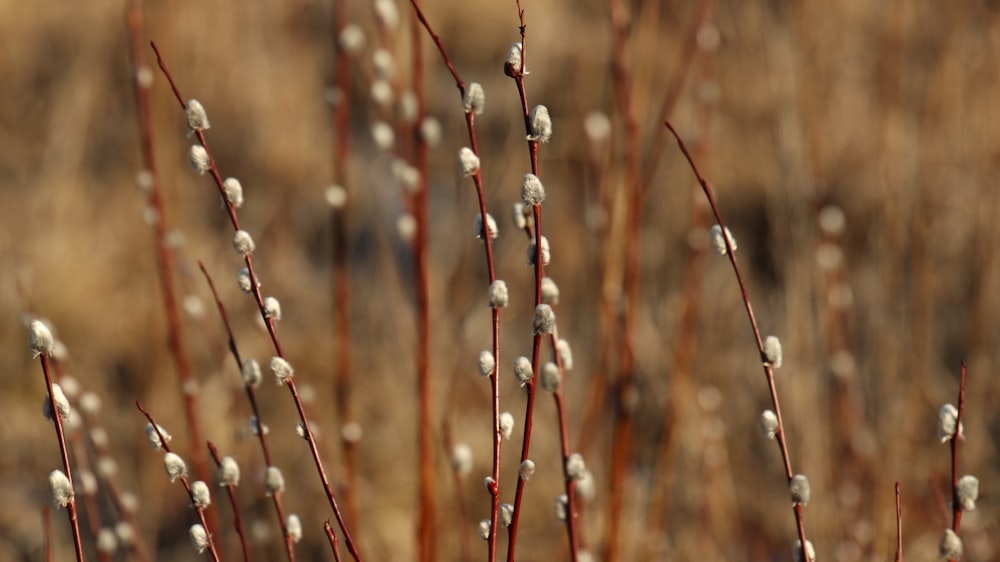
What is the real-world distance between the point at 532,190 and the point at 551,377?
22 cm

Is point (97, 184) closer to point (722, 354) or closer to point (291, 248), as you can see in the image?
point (291, 248)

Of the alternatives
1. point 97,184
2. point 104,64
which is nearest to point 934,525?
point 97,184

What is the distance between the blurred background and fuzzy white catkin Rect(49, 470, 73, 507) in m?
0.52

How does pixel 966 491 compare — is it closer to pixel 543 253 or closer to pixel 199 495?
pixel 543 253

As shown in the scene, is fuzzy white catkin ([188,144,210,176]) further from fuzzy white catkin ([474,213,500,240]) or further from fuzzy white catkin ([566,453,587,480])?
fuzzy white catkin ([566,453,587,480])

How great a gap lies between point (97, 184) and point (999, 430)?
2.76m

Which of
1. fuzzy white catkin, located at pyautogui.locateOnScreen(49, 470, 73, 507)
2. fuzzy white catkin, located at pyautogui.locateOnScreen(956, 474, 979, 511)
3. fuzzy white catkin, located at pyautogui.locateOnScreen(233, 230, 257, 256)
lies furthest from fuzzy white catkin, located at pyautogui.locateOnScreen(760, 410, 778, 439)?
fuzzy white catkin, located at pyautogui.locateOnScreen(49, 470, 73, 507)

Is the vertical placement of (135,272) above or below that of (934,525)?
above

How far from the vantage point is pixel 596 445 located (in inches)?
85.0

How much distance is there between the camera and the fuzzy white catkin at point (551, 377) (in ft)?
2.93

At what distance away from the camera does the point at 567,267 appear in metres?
2.88

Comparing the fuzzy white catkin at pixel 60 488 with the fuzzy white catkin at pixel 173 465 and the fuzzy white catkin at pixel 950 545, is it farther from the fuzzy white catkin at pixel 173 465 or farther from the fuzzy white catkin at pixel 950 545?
the fuzzy white catkin at pixel 950 545

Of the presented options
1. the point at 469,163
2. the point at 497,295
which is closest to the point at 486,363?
the point at 497,295

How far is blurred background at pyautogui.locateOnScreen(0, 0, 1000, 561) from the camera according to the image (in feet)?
5.97
